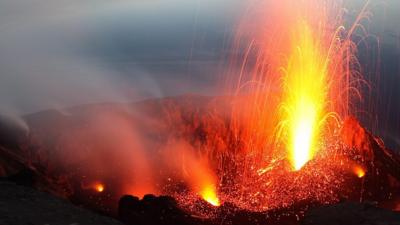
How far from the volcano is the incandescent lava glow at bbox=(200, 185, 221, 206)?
1.87ft

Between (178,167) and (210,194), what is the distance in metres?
12.0

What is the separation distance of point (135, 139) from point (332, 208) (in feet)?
133

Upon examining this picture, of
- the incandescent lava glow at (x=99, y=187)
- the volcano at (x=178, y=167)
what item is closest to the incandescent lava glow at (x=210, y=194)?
the volcano at (x=178, y=167)

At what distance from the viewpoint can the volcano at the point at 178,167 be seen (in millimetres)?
30297

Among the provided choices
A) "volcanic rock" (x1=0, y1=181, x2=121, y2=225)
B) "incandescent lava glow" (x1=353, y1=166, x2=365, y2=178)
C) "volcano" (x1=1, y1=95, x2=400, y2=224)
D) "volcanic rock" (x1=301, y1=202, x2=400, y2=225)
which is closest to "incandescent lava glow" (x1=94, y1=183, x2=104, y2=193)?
"volcano" (x1=1, y1=95, x2=400, y2=224)

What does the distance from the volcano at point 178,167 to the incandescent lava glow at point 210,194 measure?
0.57 meters

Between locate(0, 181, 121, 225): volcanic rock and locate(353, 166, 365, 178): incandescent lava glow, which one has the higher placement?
locate(353, 166, 365, 178): incandescent lava glow

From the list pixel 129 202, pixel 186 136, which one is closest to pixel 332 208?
pixel 129 202

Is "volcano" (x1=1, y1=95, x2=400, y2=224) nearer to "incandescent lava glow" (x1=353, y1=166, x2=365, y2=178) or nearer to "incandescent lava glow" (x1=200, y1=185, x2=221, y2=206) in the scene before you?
"incandescent lava glow" (x1=353, y1=166, x2=365, y2=178)

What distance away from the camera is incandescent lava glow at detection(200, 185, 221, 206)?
119 feet

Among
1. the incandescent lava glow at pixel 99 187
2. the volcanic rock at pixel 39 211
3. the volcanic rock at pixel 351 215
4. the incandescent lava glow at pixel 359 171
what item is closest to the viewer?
the volcanic rock at pixel 39 211

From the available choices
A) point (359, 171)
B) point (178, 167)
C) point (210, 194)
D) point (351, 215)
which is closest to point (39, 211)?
point (351, 215)

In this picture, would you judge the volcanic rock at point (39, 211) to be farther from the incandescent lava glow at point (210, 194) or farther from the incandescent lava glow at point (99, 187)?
the incandescent lava glow at point (99, 187)

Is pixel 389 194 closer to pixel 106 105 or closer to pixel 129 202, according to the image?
pixel 129 202
